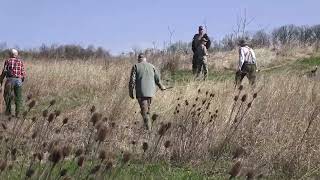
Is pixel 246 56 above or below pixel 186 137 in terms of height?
above

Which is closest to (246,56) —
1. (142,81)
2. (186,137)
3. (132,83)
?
(142,81)

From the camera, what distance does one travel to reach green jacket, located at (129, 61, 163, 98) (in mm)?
11422

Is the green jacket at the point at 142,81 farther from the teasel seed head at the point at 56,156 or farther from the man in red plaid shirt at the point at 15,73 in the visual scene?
the teasel seed head at the point at 56,156

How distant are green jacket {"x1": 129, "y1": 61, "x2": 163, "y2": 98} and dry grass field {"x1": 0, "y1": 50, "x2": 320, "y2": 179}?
1.34 feet

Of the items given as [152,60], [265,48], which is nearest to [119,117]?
[152,60]

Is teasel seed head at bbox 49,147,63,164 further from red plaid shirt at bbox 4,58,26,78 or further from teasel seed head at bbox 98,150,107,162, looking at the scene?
red plaid shirt at bbox 4,58,26,78

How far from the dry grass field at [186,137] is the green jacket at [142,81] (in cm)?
41

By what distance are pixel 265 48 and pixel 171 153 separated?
2195cm

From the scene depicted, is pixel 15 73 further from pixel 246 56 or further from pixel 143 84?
pixel 246 56

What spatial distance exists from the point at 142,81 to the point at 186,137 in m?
3.76

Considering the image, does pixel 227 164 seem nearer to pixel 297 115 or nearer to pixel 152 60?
pixel 297 115

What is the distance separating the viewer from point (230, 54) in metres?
26.8

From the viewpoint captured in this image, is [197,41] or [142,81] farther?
[197,41]

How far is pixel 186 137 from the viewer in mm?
7840
